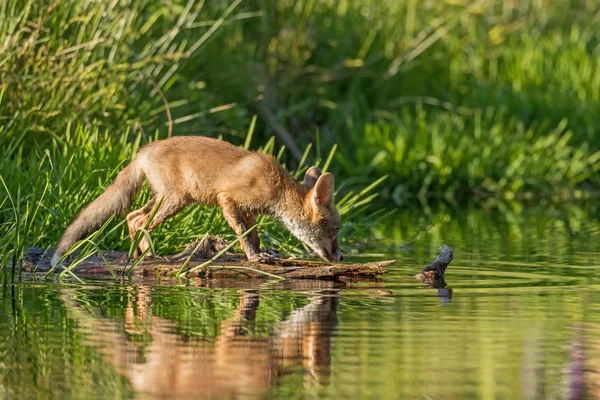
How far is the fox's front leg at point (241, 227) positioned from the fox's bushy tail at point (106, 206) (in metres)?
0.57

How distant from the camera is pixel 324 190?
862 centimetres

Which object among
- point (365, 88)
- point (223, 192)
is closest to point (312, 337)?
point (223, 192)

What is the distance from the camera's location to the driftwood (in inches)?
307

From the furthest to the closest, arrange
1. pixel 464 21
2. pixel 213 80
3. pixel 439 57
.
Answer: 1. pixel 464 21
2. pixel 439 57
3. pixel 213 80

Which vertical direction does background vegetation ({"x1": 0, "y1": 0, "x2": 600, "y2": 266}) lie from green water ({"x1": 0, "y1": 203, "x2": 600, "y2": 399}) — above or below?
above

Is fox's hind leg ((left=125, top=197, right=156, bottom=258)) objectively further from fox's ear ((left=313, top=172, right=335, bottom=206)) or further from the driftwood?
→ fox's ear ((left=313, top=172, right=335, bottom=206))

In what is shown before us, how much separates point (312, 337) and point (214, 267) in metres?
1.88

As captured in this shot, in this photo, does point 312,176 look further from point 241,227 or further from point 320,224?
point 241,227

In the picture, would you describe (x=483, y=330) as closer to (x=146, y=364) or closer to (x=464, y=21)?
(x=146, y=364)

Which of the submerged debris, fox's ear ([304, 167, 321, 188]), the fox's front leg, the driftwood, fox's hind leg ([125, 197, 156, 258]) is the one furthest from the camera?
fox's ear ([304, 167, 321, 188])

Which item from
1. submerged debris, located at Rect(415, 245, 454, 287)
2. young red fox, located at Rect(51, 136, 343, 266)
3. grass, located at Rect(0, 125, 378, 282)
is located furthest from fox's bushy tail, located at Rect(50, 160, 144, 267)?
submerged debris, located at Rect(415, 245, 454, 287)

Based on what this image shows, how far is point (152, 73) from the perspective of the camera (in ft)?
39.7

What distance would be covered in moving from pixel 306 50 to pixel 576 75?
4131mm

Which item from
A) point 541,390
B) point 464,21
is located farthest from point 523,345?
point 464,21
